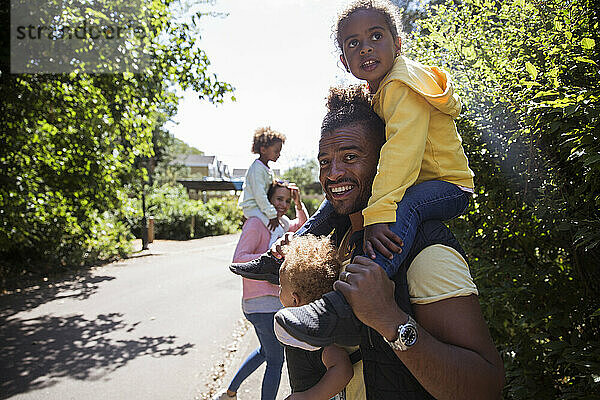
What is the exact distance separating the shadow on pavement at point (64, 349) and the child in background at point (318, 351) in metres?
4.99

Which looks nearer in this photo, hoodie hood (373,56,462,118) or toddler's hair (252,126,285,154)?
hoodie hood (373,56,462,118)

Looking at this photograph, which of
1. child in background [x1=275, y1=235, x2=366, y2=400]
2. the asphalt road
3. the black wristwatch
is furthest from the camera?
the asphalt road

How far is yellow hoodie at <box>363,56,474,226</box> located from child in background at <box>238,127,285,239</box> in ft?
8.37

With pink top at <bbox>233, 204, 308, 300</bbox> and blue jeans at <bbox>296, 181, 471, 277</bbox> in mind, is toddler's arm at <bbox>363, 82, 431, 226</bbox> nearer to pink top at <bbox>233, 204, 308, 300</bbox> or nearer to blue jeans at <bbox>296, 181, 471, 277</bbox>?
blue jeans at <bbox>296, 181, 471, 277</bbox>

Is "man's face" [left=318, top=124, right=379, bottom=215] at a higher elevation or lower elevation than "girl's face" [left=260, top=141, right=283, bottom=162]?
lower

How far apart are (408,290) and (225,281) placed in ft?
35.7

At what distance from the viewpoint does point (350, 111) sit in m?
1.74

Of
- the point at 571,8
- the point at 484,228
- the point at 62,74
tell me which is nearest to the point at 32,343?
the point at 62,74

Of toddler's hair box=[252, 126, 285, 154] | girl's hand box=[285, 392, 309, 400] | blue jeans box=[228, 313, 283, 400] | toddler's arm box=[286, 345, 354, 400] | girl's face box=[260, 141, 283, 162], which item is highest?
toddler's hair box=[252, 126, 285, 154]

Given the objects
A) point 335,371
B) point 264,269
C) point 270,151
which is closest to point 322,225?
point 264,269

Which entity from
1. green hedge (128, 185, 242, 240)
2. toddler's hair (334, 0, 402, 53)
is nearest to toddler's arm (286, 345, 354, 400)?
toddler's hair (334, 0, 402, 53)

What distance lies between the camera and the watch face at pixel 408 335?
1227 millimetres

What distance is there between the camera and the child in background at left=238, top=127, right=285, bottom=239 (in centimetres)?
426

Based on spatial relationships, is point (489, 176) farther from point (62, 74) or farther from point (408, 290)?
point (62, 74)
